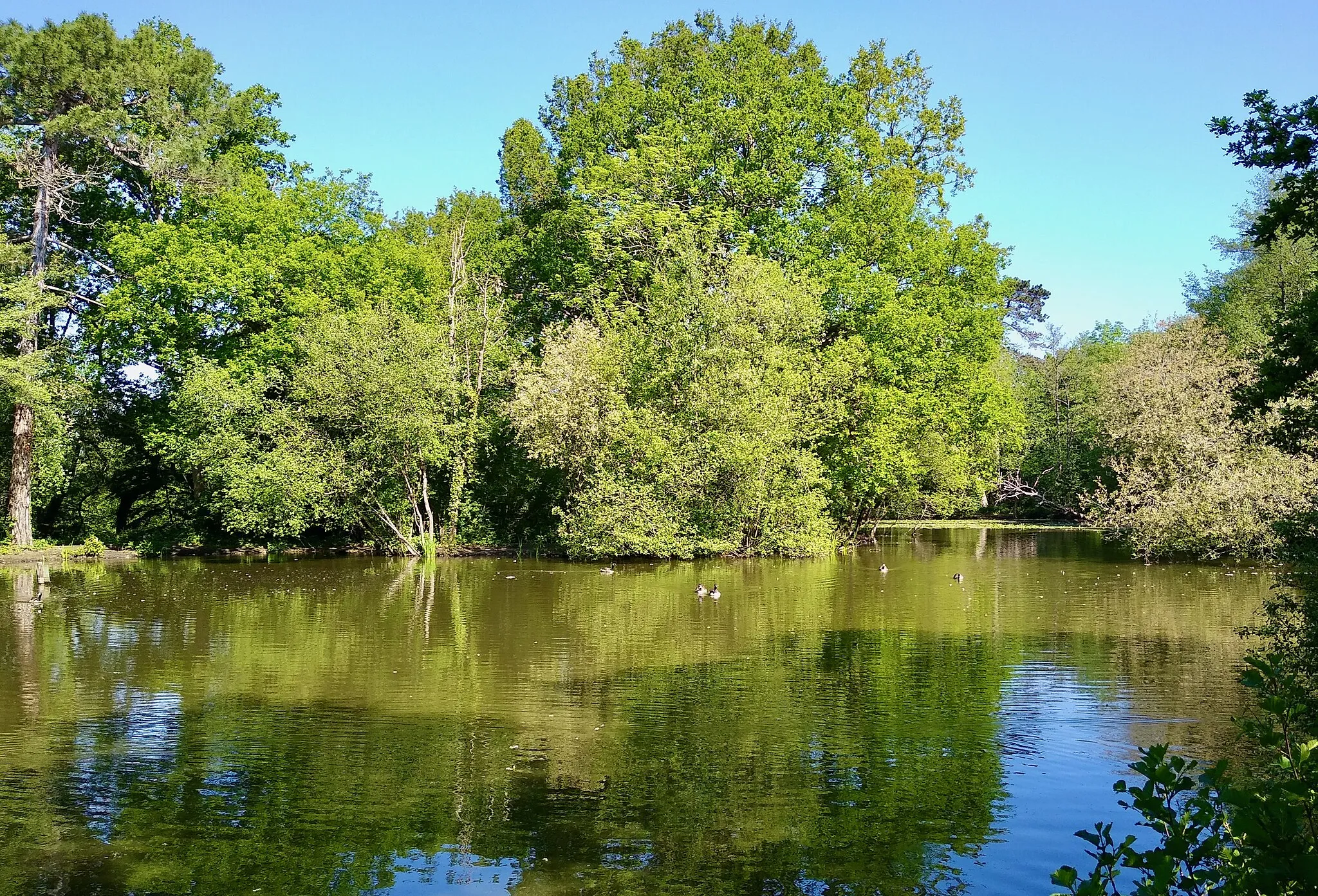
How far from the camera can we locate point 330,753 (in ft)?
37.3

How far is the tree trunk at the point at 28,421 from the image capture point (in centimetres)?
3562

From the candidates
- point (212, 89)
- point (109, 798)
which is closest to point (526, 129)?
point (212, 89)

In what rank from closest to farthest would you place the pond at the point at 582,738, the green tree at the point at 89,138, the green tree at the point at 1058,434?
the pond at the point at 582,738 < the green tree at the point at 89,138 < the green tree at the point at 1058,434

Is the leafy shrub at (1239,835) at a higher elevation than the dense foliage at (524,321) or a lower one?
lower

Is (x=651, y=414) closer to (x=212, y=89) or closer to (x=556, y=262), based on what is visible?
(x=556, y=262)

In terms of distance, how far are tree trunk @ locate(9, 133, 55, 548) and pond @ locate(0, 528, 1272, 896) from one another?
13.7m

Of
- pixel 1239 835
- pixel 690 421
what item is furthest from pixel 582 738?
pixel 690 421

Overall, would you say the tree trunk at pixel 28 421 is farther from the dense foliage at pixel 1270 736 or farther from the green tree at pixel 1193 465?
the green tree at pixel 1193 465

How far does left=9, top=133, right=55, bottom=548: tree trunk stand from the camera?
1403 inches

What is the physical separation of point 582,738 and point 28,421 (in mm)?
32341

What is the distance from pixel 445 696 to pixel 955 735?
6930 millimetres

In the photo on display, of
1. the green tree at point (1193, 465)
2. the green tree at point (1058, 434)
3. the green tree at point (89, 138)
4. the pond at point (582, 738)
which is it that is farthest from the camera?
the green tree at point (1058, 434)

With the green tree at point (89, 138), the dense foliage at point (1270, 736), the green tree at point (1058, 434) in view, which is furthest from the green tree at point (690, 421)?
the green tree at point (1058, 434)

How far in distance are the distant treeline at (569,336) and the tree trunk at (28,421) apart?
106 millimetres
